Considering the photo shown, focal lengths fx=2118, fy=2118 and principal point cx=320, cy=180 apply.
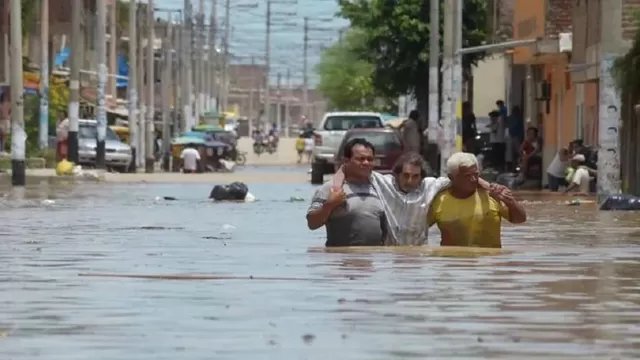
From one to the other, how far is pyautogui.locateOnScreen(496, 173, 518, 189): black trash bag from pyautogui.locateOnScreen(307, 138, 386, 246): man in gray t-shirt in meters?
30.5

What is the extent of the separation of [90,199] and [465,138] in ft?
72.8

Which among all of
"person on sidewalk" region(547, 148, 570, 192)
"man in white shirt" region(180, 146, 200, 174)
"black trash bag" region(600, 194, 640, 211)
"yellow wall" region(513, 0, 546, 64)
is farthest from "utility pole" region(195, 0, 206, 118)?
"black trash bag" region(600, 194, 640, 211)

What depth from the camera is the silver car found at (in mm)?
66312

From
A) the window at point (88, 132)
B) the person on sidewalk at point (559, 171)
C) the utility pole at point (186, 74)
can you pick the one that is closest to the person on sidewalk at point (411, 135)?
the person on sidewalk at point (559, 171)

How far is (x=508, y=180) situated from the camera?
160ft

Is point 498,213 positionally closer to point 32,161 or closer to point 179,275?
point 179,275

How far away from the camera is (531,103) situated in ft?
200

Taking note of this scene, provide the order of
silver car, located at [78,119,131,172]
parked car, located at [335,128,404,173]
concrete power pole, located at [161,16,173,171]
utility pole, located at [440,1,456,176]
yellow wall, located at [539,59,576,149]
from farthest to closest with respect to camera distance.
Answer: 1. concrete power pole, located at [161,16,173,171]
2. silver car, located at [78,119,131,172]
3. yellow wall, located at [539,59,576,149]
4. utility pole, located at [440,1,456,176]
5. parked car, located at [335,128,404,173]

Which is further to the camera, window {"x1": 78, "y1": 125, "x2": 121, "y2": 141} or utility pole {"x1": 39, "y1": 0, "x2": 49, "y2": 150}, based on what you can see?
window {"x1": 78, "y1": 125, "x2": 121, "y2": 141}

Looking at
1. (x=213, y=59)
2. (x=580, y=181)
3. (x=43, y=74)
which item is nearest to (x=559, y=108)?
(x=580, y=181)

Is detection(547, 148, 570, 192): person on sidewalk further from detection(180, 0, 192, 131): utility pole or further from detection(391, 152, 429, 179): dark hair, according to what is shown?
detection(180, 0, 192, 131): utility pole

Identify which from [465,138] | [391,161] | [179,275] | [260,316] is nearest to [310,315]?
[260,316]

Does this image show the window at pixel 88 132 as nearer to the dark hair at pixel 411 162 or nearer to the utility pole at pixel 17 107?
the utility pole at pixel 17 107

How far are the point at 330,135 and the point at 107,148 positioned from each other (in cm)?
1126
